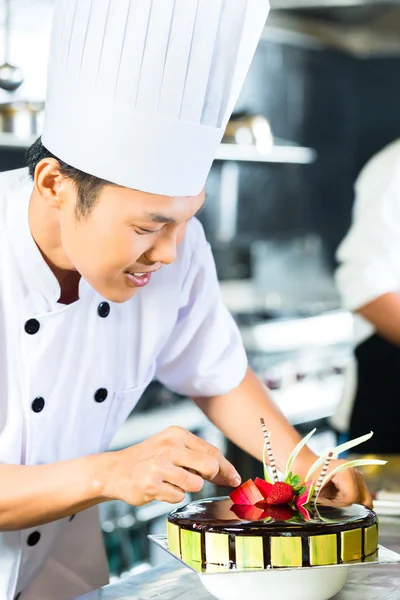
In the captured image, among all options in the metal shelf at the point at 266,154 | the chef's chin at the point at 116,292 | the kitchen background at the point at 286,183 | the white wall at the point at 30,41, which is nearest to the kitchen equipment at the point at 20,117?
the kitchen background at the point at 286,183

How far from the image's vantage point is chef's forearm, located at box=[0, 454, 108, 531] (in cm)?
138

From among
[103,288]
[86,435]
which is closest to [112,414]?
[86,435]

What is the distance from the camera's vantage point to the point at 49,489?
1.41m

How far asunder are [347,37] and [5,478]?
5.45 meters

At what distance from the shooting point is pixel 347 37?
637cm

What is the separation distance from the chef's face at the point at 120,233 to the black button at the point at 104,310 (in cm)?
19

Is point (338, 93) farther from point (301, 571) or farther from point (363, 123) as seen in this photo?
point (301, 571)

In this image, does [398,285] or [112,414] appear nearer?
[112,414]

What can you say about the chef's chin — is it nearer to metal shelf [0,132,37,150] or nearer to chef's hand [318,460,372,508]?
chef's hand [318,460,372,508]

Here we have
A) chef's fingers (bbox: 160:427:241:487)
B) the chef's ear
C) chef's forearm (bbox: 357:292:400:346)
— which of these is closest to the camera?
chef's fingers (bbox: 160:427:241:487)

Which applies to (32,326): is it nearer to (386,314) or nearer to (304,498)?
(304,498)

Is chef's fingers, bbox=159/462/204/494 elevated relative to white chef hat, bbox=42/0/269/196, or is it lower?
lower

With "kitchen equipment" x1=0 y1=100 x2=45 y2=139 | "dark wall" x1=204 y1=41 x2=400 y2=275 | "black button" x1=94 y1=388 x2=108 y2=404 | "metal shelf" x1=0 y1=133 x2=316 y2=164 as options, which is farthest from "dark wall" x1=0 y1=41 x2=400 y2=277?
"black button" x1=94 y1=388 x2=108 y2=404

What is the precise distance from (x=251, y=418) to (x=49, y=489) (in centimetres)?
52
